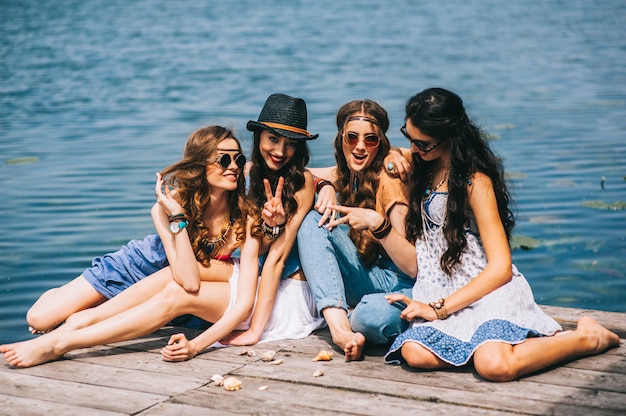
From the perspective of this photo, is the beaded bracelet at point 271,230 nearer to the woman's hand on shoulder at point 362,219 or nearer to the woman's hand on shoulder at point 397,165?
the woman's hand on shoulder at point 362,219

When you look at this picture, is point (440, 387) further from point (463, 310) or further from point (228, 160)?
point (228, 160)

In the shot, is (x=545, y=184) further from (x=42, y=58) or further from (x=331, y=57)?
(x=42, y=58)

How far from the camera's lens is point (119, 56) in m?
22.6

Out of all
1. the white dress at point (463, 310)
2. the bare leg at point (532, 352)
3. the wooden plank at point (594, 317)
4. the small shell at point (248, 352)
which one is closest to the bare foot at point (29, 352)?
the small shell at point (248, 352)

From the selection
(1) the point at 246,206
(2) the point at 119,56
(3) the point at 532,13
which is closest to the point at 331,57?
(2) the point at 119,56

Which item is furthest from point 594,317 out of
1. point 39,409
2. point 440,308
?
point 39,409

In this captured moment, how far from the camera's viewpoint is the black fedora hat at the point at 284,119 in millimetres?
4680

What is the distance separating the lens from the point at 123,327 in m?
4.35

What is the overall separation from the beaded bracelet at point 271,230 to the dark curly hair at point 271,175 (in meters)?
0.05

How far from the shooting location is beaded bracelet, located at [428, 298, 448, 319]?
4023mm

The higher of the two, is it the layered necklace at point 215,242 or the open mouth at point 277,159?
the open mouth at point 277,159

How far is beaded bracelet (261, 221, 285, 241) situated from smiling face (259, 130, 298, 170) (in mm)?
361

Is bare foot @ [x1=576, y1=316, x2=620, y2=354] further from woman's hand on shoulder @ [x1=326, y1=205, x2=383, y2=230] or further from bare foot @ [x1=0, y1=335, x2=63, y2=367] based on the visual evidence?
bare foot @ [x1=0, y1=335, x2=63, y2=367]

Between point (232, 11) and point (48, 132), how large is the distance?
70.3 ft
